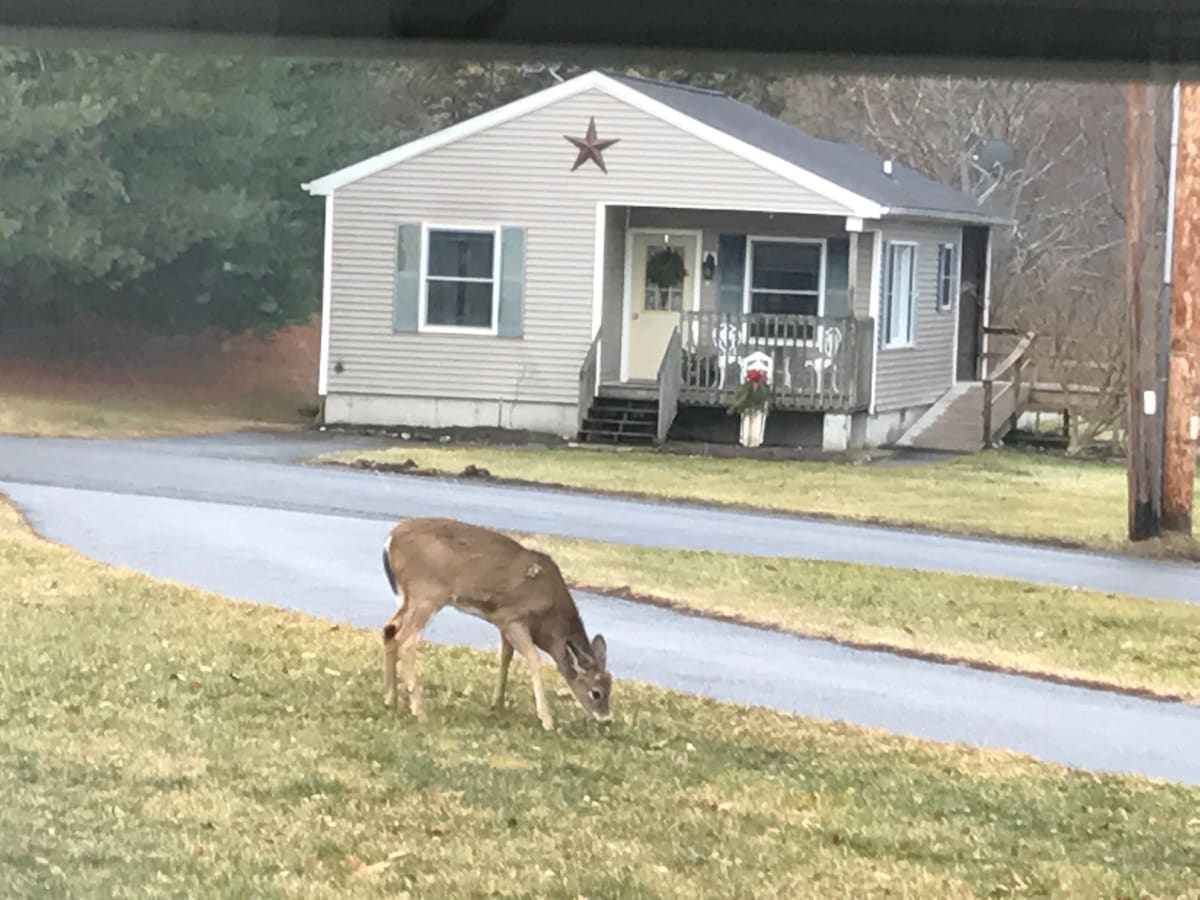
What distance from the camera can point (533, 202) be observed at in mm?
14359

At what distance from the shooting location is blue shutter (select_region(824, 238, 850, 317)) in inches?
578

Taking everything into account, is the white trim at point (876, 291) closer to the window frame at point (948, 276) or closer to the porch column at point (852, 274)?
the porch column at point (852, 274)

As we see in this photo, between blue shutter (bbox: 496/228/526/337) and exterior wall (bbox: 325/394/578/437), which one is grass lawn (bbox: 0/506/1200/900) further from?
blue shutter (bbox: 496/228/526/337)

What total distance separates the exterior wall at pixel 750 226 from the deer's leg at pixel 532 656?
8232mm

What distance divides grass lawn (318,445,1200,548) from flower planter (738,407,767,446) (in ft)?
2.20

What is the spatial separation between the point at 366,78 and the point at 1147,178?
6.18m

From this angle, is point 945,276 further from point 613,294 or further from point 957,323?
A: point 613,294

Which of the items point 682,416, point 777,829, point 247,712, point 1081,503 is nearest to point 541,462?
point 682,416

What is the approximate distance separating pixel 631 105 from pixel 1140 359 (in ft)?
15.4

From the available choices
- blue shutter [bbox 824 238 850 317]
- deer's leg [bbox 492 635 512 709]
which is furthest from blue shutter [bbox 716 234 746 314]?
deer's leg [bbox 492 635 512 709]

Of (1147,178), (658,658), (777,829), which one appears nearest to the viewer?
(777,829)

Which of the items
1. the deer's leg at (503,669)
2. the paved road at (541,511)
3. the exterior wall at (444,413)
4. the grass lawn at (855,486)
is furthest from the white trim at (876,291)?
A: the deer's leg at (503,669)

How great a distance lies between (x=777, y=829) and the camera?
5.80 meters

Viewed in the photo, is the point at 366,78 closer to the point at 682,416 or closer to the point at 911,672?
the point at 682,416
